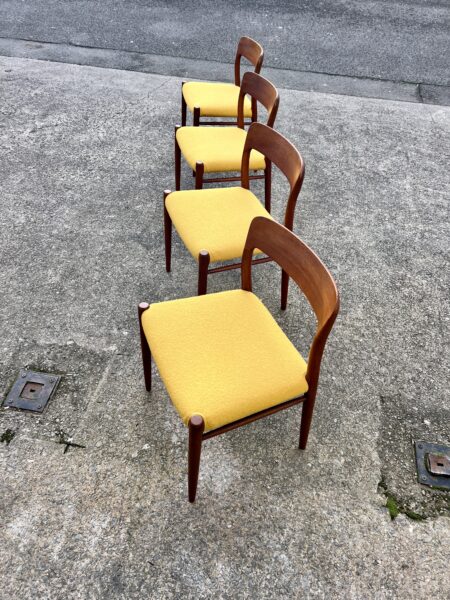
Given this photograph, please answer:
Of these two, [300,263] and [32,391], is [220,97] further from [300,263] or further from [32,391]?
[32,391]

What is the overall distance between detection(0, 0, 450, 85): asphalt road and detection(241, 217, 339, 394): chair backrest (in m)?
4.24

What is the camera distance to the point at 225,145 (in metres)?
2.82

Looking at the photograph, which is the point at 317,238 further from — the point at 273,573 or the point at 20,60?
the point at 20,60

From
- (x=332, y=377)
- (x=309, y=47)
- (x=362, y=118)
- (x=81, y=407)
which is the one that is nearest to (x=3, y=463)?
(x=81, y=407)

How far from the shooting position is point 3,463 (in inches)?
70.3

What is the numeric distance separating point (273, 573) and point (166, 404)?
2.47ft

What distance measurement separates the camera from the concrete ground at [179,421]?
157 cm

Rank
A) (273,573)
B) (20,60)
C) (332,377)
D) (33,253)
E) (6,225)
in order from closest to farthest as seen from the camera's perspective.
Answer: (273,573)
(332,377)
(33,253)
(6,225)
(20,60)

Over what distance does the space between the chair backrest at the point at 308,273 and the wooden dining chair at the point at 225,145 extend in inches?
38.9

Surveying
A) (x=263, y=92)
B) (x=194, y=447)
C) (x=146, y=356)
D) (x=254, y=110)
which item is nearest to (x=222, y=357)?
(x=194, y=447)

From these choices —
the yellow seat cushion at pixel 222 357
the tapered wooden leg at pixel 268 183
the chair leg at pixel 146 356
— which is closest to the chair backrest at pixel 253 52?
the tapered wooden leg at pixel 268 183

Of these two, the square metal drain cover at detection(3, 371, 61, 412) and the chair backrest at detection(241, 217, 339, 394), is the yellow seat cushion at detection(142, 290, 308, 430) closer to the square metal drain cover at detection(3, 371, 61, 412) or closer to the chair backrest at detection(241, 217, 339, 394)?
the chair backrest at detection(241, 217, 339, 394)

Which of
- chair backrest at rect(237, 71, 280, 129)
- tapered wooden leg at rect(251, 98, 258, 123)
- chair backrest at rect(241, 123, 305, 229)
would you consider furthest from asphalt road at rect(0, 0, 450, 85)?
chair backrest at rect(241, 123, 305, 229)

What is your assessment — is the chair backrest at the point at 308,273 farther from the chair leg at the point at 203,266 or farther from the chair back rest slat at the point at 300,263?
the chair leg at the point at 203,266
